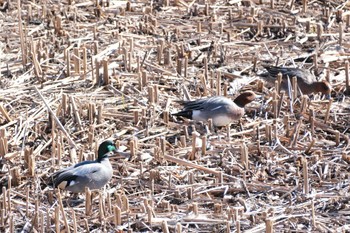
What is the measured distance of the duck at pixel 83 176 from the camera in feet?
24.3

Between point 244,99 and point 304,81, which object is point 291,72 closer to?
point 304,81

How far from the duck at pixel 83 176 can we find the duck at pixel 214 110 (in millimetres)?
1466

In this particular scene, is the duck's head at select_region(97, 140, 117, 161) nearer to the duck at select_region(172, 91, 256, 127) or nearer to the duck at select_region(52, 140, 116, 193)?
the duck at select_region(52, 140, 116, 193)

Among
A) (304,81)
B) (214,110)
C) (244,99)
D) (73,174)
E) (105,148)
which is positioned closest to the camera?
(73,174)

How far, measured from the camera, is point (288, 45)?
11078mm

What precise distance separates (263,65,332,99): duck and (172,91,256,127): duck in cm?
87

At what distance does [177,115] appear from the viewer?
897 cm

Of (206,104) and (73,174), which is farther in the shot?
(206,104)

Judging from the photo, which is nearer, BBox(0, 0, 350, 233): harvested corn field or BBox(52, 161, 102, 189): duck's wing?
BBox(0, 0, 350, 233): harvested corn field

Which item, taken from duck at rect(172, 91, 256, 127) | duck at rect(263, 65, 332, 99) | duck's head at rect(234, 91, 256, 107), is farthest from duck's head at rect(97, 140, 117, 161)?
duck at rect(263, 65, 332, 99)

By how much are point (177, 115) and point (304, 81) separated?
4.79 ft

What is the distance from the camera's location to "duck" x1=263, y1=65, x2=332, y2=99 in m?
9.59

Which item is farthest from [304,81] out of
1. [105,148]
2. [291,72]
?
[105,148]

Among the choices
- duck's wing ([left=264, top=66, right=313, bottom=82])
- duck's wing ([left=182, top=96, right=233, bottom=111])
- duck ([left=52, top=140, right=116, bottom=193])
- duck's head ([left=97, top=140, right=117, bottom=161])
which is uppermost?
duck's wing ([left=264, top=66, right=313, bottom=82])
